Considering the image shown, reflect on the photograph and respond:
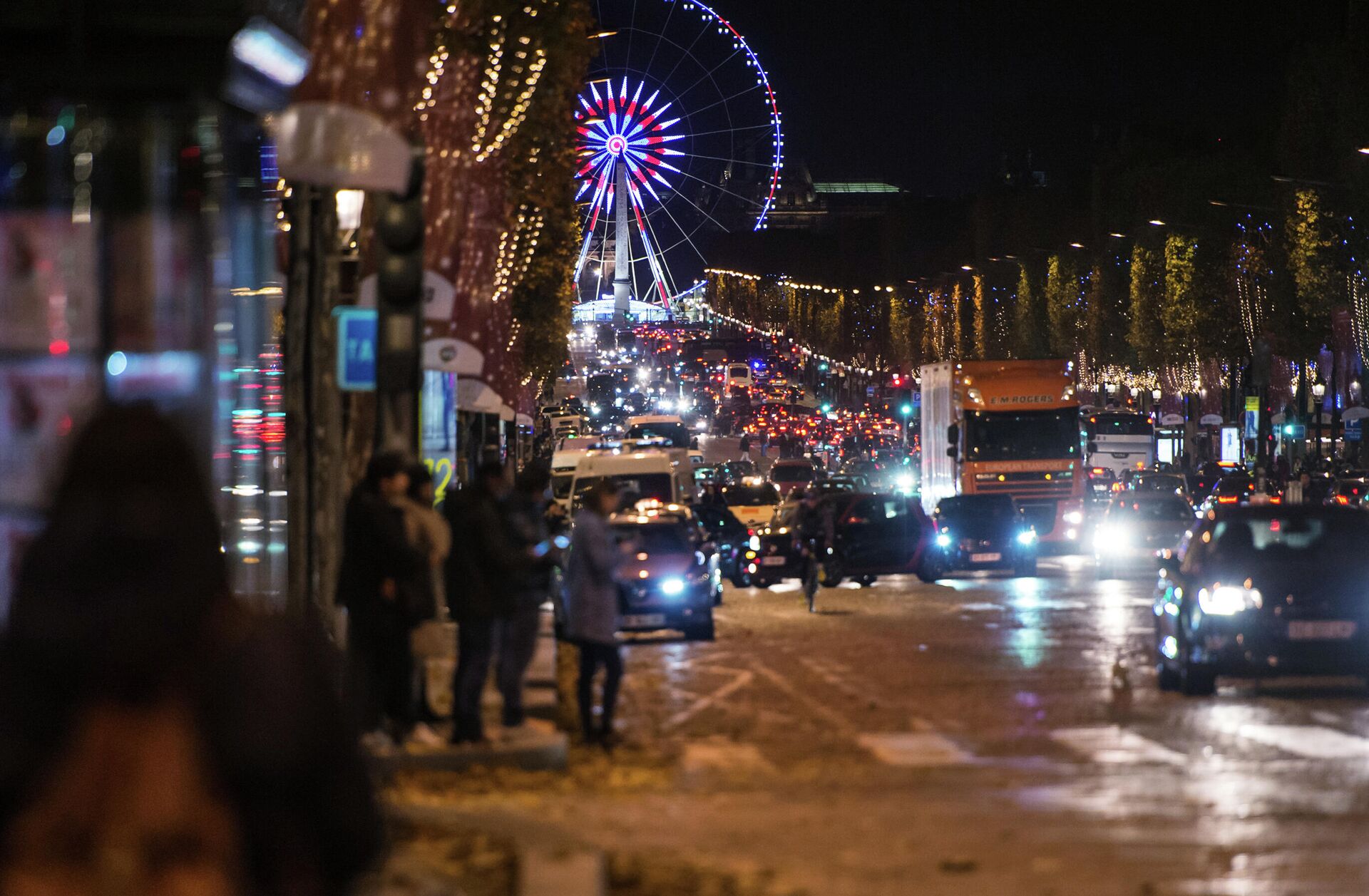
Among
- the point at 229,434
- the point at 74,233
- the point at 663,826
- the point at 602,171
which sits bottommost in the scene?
the point at 663,826

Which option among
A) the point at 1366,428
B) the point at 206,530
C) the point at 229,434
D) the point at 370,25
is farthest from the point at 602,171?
the point at 206,530

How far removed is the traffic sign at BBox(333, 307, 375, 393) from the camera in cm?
1509

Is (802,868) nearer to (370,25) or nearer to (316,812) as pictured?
(316,812)

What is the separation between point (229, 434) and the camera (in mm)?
10289

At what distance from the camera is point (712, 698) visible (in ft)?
56.9

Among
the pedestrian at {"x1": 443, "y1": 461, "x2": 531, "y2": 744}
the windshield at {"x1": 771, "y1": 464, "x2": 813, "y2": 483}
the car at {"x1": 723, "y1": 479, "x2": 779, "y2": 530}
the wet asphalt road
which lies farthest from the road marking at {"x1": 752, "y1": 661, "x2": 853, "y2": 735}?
the windshield at {"x1": 771, "y1": 464, "x2": 813, "y2": 483}

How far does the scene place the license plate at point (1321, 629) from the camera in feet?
53.5

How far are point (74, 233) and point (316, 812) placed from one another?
19.7 ft

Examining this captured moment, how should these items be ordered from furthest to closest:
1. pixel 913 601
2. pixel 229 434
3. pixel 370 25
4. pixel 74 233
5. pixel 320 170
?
1. pixel 913 601
2. pixel 370 25
3. pixel 320 170
4. pixel 229 434
5. pixel 74 233

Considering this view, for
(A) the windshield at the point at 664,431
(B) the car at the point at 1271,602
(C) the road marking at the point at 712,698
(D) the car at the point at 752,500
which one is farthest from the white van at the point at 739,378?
(B) the car at the point at 1271,602

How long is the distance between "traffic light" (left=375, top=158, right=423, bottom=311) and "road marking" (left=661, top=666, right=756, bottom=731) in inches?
160

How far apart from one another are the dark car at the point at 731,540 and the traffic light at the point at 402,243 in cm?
2316

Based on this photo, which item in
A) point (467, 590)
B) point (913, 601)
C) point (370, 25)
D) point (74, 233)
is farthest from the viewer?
point (913, 601)

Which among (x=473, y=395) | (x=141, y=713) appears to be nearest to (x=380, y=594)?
(x=141, y=713)
